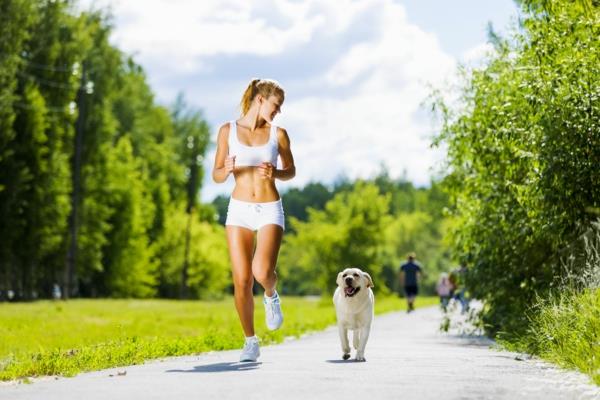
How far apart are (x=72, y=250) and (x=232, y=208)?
4159cm

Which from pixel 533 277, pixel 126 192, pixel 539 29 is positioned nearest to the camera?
pixel 539 29

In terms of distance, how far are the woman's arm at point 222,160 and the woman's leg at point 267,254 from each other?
0.62 meters

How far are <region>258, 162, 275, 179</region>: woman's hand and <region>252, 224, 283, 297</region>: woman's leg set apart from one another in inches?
19.0

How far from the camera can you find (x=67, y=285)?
47.6 metres

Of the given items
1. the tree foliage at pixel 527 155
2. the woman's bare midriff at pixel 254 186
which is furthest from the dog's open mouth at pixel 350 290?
the tree foliage at pixel 527 155

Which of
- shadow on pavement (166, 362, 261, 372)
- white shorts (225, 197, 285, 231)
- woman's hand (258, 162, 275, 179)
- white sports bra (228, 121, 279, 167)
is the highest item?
white sports bra (228, 121, 279, 167)

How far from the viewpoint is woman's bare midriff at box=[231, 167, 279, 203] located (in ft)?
31.1


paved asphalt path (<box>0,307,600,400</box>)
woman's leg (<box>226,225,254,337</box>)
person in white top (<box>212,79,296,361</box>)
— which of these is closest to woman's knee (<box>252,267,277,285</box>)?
person in white top (<box>212,79,296,361</box>)

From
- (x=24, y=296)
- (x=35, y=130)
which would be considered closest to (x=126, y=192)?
(x=24, y=296)

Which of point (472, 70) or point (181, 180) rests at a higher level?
point (181, 180)

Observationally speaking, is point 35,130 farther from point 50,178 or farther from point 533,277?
point 533,277

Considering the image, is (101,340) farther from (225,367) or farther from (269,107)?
(269,107)

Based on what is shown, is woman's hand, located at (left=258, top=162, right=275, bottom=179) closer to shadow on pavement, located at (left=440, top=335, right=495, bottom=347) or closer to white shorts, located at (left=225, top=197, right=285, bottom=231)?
white shorts, located at (left=225, top=197, right=285, bottom=231)

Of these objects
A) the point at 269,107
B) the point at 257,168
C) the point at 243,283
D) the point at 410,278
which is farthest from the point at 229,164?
the point at 410,278
